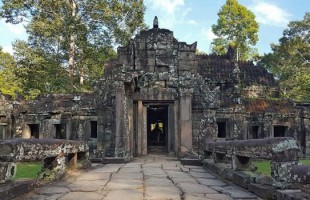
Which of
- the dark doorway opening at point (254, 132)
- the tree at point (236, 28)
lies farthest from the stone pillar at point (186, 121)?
the tree at point (236, 28)

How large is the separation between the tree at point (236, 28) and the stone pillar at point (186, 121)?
23921 millimetres

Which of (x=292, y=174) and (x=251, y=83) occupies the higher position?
(x=251, y=83)

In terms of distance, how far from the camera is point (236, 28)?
34.7m

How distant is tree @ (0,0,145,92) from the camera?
73.8ft

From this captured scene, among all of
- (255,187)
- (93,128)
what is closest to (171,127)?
(93,128)

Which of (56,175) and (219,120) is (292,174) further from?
(219,120)

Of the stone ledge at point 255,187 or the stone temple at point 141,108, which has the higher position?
the stone temple at point 141,108

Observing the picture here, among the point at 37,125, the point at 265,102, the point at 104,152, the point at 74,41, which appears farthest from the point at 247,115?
the point at 74,41

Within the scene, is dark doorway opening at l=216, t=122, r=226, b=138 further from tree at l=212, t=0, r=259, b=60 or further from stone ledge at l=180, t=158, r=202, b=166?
tree at l=212, t=0, r=259, b=60

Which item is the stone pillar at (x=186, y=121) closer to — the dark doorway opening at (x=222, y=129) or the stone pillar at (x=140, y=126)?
the stone pillar at (x=140, y=126)

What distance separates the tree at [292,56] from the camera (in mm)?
27391

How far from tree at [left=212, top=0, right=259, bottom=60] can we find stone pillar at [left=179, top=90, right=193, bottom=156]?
942 inches

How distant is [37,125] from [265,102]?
478 inches

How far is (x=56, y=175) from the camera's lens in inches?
250
